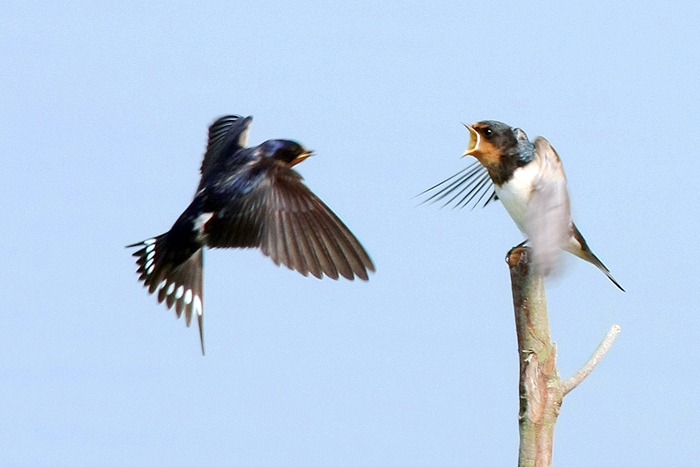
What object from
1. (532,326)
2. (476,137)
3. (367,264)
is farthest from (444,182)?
(532,326)

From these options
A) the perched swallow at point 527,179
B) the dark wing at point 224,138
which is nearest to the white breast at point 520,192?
the perched swallow at point 527,179

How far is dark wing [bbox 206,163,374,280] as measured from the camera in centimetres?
390

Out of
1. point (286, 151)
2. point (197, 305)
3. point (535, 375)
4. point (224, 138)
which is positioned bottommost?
point (535, 375)

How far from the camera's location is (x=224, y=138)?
15.8 ft

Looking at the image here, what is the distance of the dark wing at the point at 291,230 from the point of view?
3.90 m

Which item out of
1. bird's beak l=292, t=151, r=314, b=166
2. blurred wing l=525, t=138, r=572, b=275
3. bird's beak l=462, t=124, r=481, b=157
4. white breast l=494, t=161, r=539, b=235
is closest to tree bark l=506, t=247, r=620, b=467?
blurred wing l=525, t=138, r=572, b=275

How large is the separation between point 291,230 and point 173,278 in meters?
0.61

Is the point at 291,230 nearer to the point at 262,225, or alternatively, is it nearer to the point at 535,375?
the point at 262,225

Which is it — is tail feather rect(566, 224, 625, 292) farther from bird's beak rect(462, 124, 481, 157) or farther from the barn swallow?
the barn swallow

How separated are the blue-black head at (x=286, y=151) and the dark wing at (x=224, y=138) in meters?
0.32

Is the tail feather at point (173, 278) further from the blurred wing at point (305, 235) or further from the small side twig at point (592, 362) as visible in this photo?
the small side twig at point (592, 362)

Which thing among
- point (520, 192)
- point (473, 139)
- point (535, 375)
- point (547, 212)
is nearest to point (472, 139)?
point (473, 139)

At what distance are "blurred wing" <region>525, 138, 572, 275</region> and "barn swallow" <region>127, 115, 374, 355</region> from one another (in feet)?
1.95

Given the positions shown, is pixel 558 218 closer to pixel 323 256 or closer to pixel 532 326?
pixel 532 326
